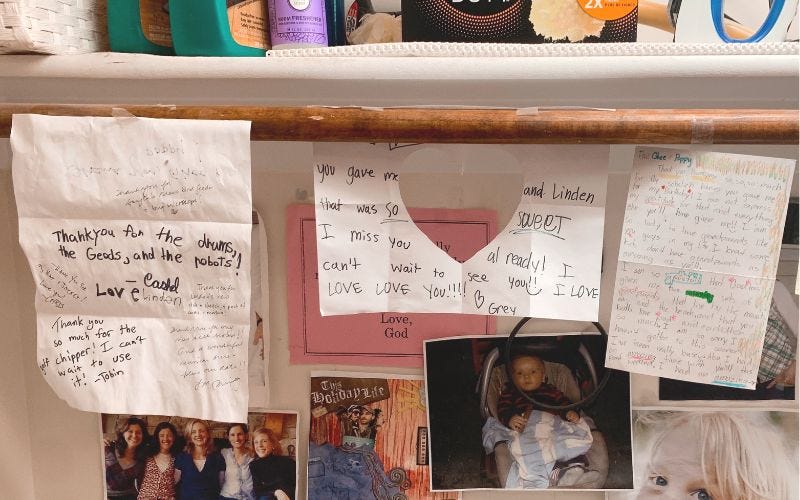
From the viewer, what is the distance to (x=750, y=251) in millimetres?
573

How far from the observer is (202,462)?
74 cm

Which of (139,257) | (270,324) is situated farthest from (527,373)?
(139,257)

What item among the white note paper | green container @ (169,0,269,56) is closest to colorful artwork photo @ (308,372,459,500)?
the white note paper

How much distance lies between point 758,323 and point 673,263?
4.0 inches

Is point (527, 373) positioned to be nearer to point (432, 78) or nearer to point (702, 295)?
point (702, 295)

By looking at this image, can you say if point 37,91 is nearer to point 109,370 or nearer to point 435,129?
point 109,370

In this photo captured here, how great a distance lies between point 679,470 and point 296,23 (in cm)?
64

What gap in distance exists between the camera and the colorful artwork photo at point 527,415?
71 centimetres

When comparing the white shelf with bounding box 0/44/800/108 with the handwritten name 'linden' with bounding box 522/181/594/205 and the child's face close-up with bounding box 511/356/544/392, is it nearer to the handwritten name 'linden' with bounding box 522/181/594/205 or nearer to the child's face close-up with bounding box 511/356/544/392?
the handwritten name 'linden' with bounding box 522/181/594/205

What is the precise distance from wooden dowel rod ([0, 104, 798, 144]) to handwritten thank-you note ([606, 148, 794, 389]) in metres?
0.05

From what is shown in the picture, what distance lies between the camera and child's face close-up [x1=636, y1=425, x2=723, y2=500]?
71 centimetres

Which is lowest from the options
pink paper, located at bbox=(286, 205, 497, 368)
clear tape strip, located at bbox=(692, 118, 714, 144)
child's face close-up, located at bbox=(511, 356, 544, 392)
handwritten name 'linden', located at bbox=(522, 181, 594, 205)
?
child's face close-up, located at bbox=(511, 356, 544, 392)

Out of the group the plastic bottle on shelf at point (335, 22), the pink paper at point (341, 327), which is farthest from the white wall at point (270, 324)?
the plastic bottle on shelf at point (335, 22)

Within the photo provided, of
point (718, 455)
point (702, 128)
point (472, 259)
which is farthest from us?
point (718, 455)
